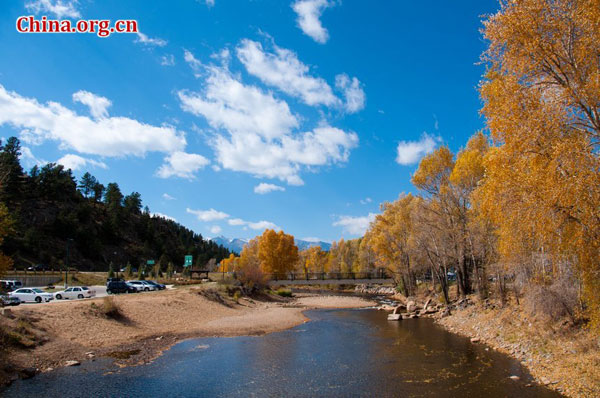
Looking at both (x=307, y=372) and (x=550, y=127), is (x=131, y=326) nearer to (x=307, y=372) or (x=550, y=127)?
(x=307, y=372)

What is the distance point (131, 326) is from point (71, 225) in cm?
9370

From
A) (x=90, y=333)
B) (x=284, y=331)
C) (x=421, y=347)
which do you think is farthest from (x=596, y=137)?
(x=90, y=333)

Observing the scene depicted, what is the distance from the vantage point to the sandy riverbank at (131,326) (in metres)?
22.9

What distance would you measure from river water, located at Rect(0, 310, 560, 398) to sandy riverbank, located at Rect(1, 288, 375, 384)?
212 cm

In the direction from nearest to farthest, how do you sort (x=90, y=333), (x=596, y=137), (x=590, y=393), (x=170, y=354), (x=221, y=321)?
(x=596, y=137)
(x=590, y=393)
(x=170, y=354)
(x=90, y=333)
(x=221, y=321)

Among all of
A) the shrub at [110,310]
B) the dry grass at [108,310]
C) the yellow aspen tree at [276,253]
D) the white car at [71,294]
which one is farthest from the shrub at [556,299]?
the yellow aspen tree at [276,253]

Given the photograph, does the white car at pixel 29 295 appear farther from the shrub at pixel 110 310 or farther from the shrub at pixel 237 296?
the shrub at pixel 237 296

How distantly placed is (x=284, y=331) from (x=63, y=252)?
296ft

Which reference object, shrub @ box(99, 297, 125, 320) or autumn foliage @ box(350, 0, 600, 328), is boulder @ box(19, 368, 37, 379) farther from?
autumn foliage @ box(350, 0, 600, 328)

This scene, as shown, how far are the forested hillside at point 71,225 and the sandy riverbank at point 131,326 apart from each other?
58916 millimetres

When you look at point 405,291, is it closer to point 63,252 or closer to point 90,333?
point 90,333

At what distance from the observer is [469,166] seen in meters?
31.7

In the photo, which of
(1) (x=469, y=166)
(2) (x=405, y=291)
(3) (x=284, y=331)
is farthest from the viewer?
(2) (x=405, y=291)

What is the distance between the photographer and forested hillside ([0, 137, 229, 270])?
9011cm
